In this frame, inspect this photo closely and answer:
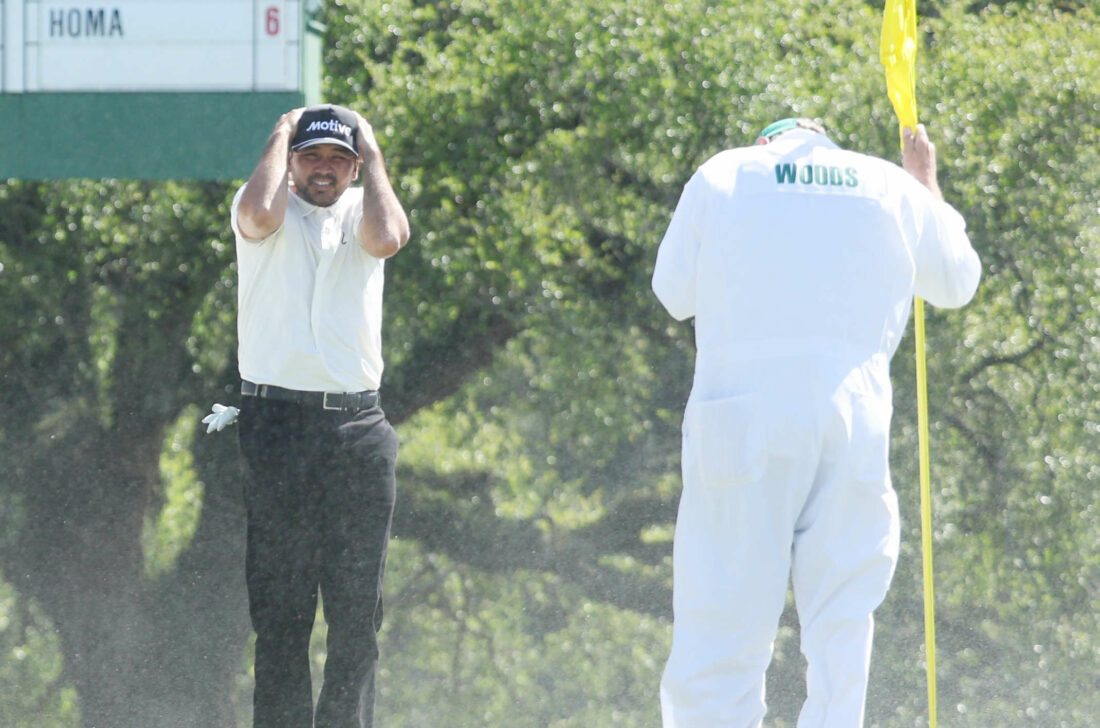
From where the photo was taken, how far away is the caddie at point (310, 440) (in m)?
3.21

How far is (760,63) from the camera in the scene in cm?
597

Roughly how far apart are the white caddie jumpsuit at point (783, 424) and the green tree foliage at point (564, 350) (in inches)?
127

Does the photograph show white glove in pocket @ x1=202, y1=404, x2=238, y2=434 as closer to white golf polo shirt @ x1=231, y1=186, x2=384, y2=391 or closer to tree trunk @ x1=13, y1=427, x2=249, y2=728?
white golf polo shirt @ x1=231, y1=186, x2=384, y2=391

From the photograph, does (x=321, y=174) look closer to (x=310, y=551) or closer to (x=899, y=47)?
(x=310, y=551)

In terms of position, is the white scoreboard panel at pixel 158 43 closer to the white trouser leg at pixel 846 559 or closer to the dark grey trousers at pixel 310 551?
the dark grey trousers at pixel 310 551

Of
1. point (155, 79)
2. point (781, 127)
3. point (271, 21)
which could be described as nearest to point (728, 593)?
point (781, 127)

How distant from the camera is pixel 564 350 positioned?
6.32m

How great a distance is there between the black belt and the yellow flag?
141 cm

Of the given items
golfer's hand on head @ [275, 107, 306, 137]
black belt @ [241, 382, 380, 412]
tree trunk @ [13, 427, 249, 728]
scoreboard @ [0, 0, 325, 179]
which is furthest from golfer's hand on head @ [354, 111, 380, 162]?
tree trunk @ [13, 427, 249, 728]

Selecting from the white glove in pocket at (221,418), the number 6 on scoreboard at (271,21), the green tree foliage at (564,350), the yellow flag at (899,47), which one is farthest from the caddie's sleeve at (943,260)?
the green tree foliage at (564,350)

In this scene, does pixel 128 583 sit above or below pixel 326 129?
below

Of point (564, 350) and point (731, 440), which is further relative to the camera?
point (564, 350)

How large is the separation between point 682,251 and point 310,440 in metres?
0.96

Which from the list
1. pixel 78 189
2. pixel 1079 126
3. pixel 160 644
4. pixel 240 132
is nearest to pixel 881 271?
pixel 240 132
